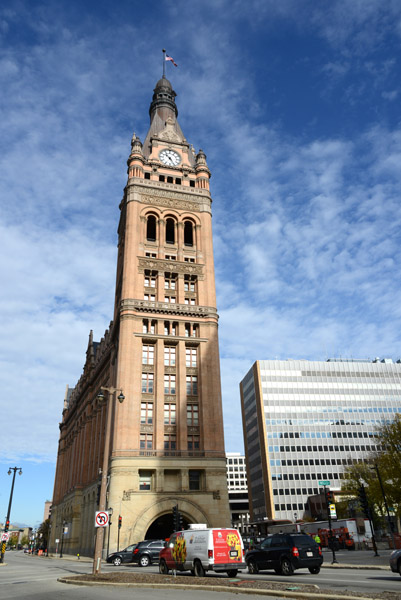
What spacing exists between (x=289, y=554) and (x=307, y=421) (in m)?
90.3

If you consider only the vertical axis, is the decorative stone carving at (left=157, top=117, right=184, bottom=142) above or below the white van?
above

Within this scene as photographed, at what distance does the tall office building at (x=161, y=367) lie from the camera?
46875 millimetres

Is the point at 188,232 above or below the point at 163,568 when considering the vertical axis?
above

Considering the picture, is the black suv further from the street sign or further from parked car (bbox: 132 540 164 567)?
parked car (bbox: 132 540 164 567)

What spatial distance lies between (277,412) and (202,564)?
3563 inches

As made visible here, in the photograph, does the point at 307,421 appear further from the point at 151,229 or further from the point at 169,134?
the point at 169,134

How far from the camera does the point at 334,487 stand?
100500mm

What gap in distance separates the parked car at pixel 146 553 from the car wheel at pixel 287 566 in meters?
15.3

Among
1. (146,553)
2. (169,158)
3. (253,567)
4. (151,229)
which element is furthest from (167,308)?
(253,567)

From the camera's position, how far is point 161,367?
5322 cm

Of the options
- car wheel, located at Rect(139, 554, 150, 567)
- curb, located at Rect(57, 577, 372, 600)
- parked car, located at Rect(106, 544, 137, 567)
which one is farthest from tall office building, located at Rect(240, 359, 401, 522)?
curb, located at Rect(57, 577, 372, 600)

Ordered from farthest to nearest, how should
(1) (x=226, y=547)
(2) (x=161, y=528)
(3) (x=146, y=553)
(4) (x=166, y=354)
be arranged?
1. (4) (x=166, y=354)
2. (2) (x=161, y=528)
3. (3) (x=146, y=553)
4. (1) (x=226, y=547)

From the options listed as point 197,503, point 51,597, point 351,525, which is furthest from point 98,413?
point 51,597

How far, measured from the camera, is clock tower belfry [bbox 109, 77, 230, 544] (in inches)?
1842
